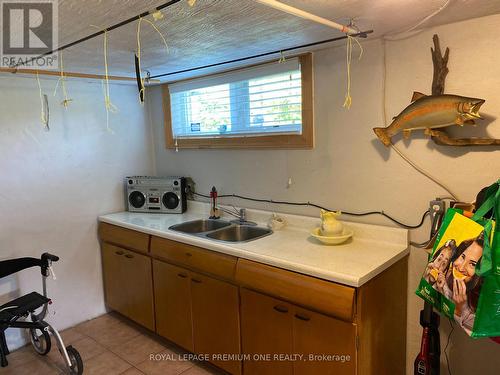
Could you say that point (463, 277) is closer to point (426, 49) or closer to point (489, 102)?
point (489, 102)

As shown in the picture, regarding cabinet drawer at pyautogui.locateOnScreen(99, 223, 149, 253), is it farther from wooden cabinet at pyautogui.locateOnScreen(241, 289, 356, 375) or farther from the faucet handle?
wooden cabinet at pyautogui.locateOnScreen(241, 289, 356, 375)

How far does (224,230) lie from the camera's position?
2.64 m

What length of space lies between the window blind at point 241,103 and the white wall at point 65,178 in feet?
1.58

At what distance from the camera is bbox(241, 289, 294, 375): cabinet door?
193 centimetres

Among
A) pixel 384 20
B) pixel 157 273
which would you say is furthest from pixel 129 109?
pixel 384 20

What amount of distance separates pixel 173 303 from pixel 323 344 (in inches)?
45.3

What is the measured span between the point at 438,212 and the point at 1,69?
264 centimetres

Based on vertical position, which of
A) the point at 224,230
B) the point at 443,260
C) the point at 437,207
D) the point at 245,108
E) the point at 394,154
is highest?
the point at 245,108

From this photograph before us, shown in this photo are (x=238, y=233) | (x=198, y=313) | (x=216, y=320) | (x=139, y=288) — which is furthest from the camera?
(x=139, y=288)

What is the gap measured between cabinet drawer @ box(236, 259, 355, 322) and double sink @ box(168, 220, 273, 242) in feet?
1.48

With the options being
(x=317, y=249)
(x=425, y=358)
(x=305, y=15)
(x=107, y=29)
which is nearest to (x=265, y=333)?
(x=317, y=249)

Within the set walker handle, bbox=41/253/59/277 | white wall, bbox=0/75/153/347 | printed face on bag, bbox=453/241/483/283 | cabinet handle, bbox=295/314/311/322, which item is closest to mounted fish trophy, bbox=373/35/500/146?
printed face on bag, bbox=453/241/483/283

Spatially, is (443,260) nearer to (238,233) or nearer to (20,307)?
(238,233)

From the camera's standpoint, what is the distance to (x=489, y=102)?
1736mm
